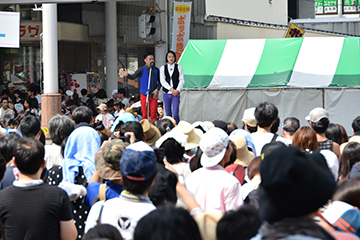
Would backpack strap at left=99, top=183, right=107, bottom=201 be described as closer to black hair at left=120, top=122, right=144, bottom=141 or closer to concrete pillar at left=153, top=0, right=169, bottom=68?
black hair at left=120, top=122, right=144, bottom=141

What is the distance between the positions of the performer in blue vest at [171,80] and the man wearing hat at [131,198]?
625 centimetres

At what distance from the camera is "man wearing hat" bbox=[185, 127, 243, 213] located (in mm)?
2847

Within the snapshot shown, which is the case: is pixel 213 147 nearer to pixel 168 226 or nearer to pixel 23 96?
pixel 168 226

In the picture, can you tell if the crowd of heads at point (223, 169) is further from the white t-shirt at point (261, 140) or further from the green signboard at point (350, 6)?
the green signboard at point (350, 6)

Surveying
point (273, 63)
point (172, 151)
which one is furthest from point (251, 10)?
point (172, 151)

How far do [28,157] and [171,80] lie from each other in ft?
20.2

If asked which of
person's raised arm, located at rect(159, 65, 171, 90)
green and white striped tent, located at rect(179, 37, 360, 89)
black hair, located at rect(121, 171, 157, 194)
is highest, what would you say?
green and white striped tent, located at rect(179, 37, 360, 89)

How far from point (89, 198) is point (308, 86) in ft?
27.5

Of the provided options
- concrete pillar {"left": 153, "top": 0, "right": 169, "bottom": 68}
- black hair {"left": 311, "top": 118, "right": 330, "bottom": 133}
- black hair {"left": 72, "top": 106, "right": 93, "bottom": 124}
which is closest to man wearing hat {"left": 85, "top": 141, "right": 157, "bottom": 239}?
black hair {"left": 72, "top": 106, "right": 93, "bottom": 124}

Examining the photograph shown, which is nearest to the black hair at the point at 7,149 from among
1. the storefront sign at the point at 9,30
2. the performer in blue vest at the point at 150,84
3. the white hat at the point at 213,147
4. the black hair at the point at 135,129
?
the black hair at the point at 135,129

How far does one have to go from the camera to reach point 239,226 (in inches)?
71.3

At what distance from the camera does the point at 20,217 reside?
2469 mm

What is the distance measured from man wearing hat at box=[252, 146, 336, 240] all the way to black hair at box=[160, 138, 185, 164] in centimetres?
206

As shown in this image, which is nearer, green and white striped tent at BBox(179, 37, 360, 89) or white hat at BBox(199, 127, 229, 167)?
white hat at BBox(199, 127, 229, 167)
